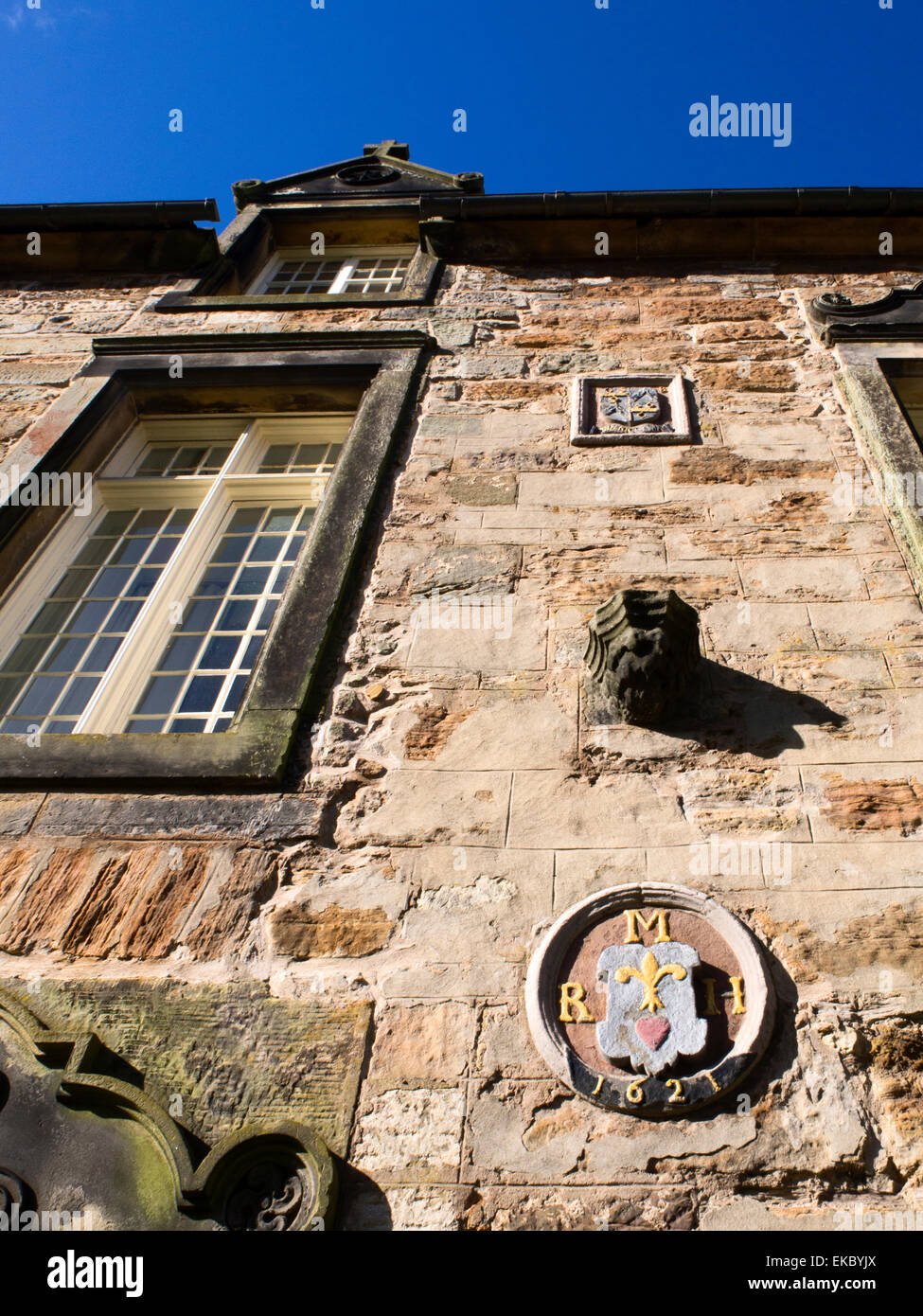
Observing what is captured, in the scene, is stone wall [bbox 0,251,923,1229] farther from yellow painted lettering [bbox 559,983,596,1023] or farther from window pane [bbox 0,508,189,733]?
window pane [bbox 0,508,189,733]

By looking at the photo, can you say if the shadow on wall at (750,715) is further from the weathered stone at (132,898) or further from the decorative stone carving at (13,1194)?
the decorative stone carving at (13,1194)

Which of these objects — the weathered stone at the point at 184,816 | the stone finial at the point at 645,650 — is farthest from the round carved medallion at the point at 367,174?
the weathered stone at the point at 184,816

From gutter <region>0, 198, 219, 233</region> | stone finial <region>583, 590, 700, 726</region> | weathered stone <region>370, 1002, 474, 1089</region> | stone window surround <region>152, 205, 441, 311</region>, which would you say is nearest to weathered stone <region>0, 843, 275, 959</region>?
weathered stone <region>370, 1002, 474, 1089</region>

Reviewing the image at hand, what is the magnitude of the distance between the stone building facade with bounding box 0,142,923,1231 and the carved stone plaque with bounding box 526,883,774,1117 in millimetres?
55

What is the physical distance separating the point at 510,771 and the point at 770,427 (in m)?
2.52

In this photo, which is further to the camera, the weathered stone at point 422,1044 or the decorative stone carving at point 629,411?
the decorative stone carving at point 629,411

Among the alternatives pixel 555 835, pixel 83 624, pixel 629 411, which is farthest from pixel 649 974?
pixel 629 411

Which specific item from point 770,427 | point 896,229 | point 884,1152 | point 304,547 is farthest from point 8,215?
point 884,1152

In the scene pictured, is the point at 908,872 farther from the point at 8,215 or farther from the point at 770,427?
the point at 8,215

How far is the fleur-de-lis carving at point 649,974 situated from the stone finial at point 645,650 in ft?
3.12

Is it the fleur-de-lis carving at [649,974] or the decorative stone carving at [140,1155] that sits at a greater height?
the fleur-de-lis carving at [649,974]

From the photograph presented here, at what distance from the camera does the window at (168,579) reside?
402 cm

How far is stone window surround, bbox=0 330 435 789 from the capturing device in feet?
11.0

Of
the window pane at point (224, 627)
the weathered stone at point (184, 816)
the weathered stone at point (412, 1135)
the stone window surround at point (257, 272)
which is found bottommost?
the weathered stone at point (412, 1135)
